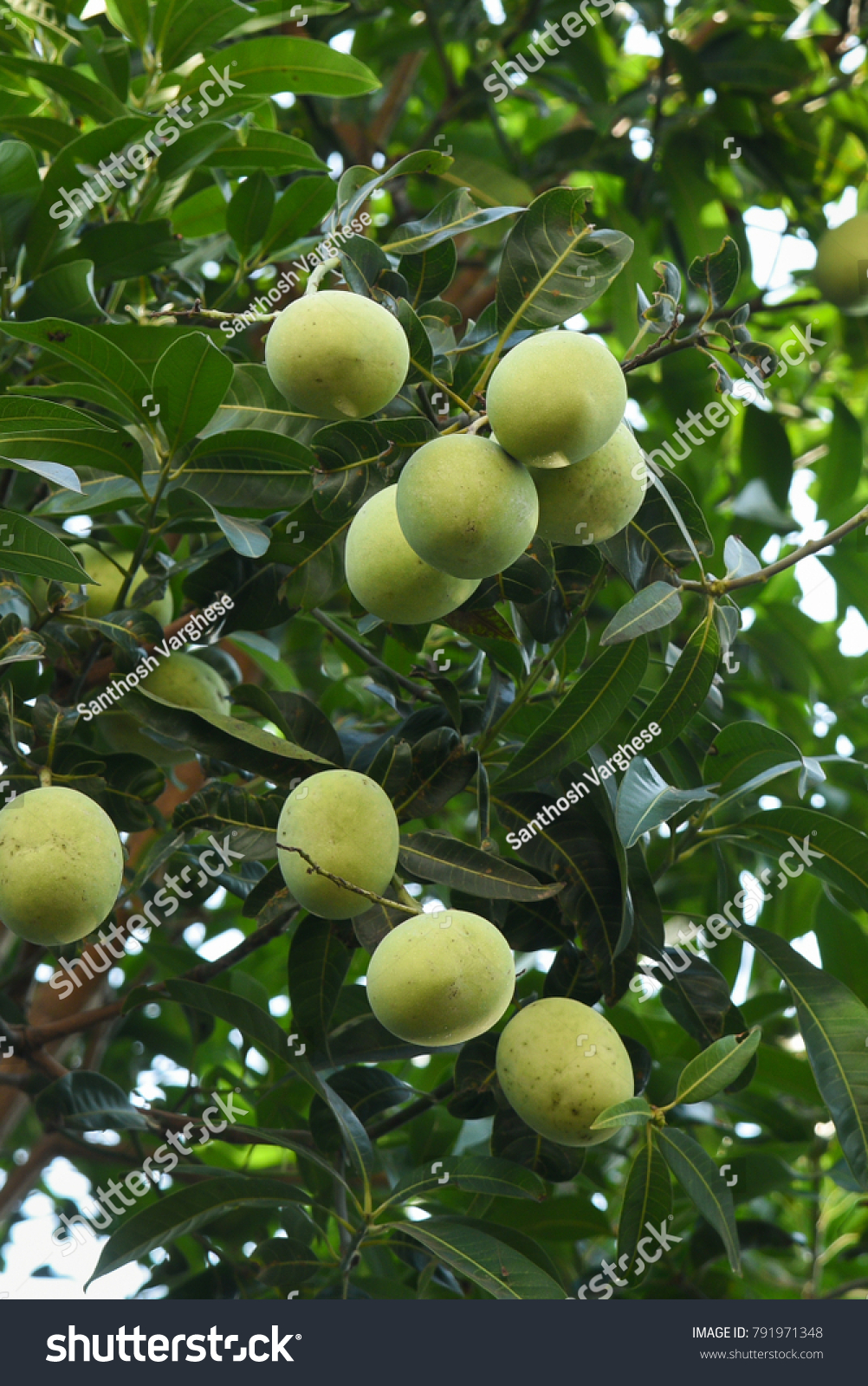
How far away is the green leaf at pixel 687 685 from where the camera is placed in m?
1.20

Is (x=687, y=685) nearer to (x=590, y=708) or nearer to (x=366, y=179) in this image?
(x=590, y=708)

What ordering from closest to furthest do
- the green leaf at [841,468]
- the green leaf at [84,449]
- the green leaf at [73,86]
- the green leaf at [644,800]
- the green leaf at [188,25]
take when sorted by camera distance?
the green leaf at [644,800]
the green leaf at [84,449]
the green leaf at [73,86]
the green leaf at [188,25]
the green leaf at [841,468]

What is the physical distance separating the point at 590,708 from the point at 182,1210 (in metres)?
0.73

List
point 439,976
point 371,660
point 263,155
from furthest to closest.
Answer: point 263,155
point 371,660
point 439,976

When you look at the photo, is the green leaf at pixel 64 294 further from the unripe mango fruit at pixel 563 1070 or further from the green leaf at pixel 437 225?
the unripe mango fruit at pixel 563 1070

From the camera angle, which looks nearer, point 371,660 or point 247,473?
point 247,473

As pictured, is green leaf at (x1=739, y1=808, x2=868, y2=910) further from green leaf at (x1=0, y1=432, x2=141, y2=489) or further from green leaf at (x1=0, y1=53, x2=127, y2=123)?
green leaf at (x1=0, y1=53, x2=127, y2=123)

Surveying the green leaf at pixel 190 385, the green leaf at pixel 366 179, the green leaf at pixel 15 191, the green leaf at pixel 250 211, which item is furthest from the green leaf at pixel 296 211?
the green leaf at pixel 190 385

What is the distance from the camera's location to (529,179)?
8.14ft

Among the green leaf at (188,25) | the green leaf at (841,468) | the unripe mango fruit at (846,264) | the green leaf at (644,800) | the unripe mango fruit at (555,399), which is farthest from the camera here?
the green leaf at (841,468)

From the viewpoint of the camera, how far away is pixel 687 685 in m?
1.21

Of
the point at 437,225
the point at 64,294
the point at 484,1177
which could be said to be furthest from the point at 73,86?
the point at 484,1177

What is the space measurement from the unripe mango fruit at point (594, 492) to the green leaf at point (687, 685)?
18 cm

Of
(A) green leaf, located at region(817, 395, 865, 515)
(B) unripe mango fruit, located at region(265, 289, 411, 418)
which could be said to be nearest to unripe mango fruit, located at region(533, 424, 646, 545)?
(B) unripe mango fruit, located at region(265, 289, 411, 418)
